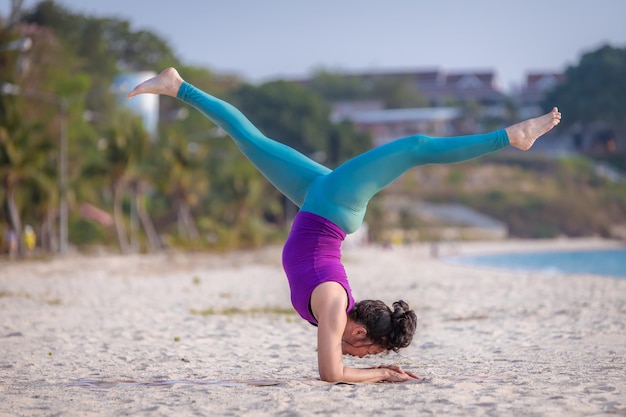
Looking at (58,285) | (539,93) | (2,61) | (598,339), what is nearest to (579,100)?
(539,93)

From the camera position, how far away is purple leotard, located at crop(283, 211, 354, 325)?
630 centimetres

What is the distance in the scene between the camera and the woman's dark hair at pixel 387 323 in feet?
20.3

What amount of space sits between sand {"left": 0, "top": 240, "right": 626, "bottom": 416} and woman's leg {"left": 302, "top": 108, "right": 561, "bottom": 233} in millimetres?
1227

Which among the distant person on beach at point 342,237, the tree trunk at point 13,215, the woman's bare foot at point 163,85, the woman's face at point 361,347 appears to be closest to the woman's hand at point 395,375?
the distant person on beach at point 342,237

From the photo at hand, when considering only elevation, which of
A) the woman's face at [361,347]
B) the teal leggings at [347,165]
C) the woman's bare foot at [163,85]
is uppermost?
the woman's bare foot at [163,85]

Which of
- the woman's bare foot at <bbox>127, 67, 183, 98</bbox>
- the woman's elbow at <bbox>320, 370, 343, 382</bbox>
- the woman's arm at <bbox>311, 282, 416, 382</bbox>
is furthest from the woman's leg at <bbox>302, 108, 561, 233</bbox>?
the woman's bare foot at <bbox>127, 67, 183, 98</bbox>

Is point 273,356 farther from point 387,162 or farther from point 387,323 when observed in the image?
point 387,162

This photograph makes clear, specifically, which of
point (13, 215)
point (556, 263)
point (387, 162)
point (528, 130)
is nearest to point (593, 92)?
point (556, 263)

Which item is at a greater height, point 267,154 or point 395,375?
point 267,154

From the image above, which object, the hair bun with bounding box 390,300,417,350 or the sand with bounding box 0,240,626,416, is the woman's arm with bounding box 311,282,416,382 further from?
the hair bun with bounding box 390,300,417,350

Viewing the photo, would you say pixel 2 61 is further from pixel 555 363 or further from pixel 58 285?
pixel 555 363

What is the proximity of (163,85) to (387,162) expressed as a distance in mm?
1943

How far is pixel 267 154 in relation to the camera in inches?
262

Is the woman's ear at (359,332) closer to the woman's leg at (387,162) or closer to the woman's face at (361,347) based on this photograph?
the woman's face at (361,347)
